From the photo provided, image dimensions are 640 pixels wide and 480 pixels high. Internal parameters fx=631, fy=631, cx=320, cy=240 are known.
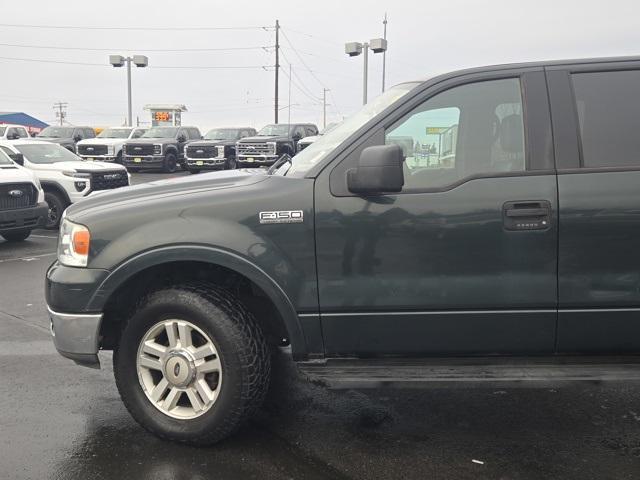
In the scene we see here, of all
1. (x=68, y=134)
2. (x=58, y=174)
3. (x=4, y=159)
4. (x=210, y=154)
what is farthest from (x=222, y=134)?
(x=4, y=159)

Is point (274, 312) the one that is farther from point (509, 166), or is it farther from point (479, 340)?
point (509, 166)

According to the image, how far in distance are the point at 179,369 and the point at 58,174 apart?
9.57 metres

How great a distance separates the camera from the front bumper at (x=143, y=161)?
2442 cm

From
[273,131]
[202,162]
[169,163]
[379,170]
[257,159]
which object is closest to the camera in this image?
[379,170]

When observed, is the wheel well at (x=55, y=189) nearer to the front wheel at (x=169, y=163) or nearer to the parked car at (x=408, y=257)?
the parked car at (x=408, y=257)

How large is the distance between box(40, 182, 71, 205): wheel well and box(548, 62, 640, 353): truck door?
10.3 meters

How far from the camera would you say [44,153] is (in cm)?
1276

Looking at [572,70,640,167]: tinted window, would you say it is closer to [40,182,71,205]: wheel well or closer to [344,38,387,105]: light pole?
[40,182,71,205]: wheel well

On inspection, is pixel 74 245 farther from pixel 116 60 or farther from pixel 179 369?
pixel 116 60

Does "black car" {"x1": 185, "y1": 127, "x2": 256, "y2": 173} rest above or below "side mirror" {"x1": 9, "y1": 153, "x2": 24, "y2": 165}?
above

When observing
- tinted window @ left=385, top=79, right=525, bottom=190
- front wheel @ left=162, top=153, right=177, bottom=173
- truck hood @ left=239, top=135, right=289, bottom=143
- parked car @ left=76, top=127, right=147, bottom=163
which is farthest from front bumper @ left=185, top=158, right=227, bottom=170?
tinted window @ left=385, top=79, right=525, bottom=190

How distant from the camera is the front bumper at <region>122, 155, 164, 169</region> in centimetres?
2442

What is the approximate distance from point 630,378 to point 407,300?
1160 mm

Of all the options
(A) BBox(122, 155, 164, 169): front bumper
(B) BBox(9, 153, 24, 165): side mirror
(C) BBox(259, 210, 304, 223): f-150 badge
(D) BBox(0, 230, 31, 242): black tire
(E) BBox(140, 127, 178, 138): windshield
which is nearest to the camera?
(C) BBox(259, 210, 304, 223): f-150 badge
